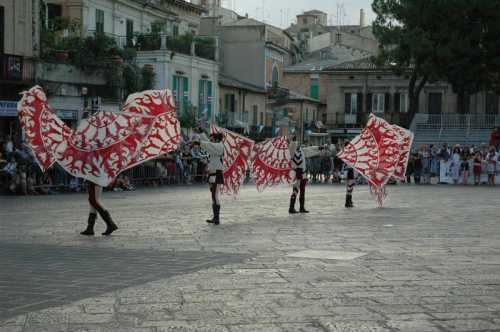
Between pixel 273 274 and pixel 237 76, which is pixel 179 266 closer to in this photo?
pixel 273 274

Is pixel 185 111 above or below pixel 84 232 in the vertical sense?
above

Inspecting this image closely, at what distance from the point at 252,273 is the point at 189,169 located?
25.5m

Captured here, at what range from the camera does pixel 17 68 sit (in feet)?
106

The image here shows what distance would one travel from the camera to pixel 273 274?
9844 mm

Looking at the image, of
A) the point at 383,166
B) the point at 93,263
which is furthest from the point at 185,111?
the point at 93,263

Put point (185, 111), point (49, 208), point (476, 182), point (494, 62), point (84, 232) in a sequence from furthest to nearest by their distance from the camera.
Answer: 1. point (494, 62)
2. point (185, 111)
3. point (476, 182)
4. point (49, 208)
5. point (84, 232)

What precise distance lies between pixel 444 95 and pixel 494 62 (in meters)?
16.3

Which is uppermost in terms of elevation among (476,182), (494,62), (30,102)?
(494,62)

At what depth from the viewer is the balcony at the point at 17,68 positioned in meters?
31.7

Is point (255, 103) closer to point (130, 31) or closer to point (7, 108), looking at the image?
point (130, 31)

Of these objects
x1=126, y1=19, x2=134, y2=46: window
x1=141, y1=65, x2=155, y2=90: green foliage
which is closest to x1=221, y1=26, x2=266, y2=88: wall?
x1=126, y1=19, x2=134, y2=46: window

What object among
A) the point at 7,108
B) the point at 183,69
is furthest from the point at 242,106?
the point at 7,108

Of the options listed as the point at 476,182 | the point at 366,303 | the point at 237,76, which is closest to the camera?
the point at 366,303

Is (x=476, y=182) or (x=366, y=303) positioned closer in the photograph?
(x=366, y=303)
